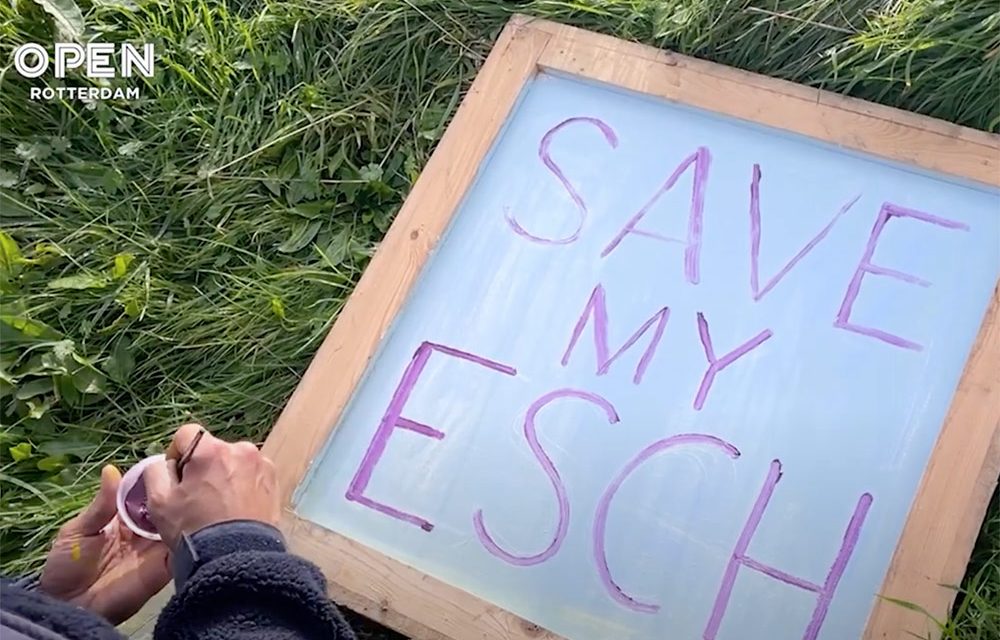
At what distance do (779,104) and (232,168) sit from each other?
75 centimetres

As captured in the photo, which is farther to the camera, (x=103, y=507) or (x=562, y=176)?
(x=562, y=176)

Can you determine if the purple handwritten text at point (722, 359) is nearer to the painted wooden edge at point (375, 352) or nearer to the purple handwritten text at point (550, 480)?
the purple handwritten text at point (550, 480)

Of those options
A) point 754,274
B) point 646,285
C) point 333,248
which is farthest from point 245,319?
point 754,274

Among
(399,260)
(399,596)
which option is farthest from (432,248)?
(399,596)

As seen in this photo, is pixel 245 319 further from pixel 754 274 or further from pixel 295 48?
pixel 754 274

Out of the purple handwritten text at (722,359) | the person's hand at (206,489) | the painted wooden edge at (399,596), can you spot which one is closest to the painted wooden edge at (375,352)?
the painted wooden edge at (399,596)

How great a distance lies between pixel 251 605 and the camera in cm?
91

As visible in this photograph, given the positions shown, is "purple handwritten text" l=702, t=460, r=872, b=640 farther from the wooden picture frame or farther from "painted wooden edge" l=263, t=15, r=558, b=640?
"painted wooden edge" l=263, t=15, r=558, b=640

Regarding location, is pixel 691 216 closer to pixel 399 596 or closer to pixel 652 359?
pixel 652 359

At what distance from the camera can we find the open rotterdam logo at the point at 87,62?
152cm

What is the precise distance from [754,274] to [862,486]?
0.86ft

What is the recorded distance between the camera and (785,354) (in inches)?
44.6

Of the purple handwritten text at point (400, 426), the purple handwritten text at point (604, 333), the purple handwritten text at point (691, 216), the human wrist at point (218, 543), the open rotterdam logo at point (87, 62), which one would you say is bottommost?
the human wrist at point (218, 543)

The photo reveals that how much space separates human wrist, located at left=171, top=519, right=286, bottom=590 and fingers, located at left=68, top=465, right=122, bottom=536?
15 centimetres
